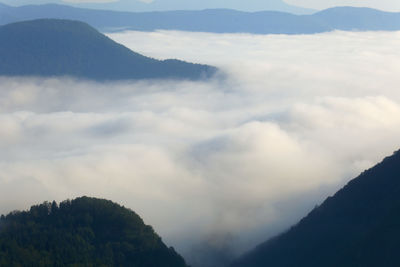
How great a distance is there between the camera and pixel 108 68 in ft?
570

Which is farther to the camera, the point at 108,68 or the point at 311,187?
the point at 108,68

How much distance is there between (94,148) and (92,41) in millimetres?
78451

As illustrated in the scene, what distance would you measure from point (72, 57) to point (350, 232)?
135409mm

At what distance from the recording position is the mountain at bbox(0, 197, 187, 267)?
4078 cm

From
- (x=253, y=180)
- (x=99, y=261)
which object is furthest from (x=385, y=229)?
(x=253, y=180)

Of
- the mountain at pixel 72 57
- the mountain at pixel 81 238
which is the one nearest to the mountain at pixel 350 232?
the mountain at pixel 81 238

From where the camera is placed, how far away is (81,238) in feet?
144

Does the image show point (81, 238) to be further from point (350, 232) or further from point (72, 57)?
point (72, 57)

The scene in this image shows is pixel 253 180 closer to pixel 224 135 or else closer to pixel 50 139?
pixel 224 135

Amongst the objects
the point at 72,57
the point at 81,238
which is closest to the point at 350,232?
the point at 81,238

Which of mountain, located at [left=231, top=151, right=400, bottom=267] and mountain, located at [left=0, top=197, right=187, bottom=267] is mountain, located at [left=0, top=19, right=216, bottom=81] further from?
mountain, located at [left=0, top=197, right=187, bottom=267]

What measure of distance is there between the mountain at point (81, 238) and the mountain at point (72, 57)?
401 feet

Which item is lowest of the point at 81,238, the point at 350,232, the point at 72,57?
the point at 350,232

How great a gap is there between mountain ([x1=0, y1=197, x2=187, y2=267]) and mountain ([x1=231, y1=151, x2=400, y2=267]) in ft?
40.1
